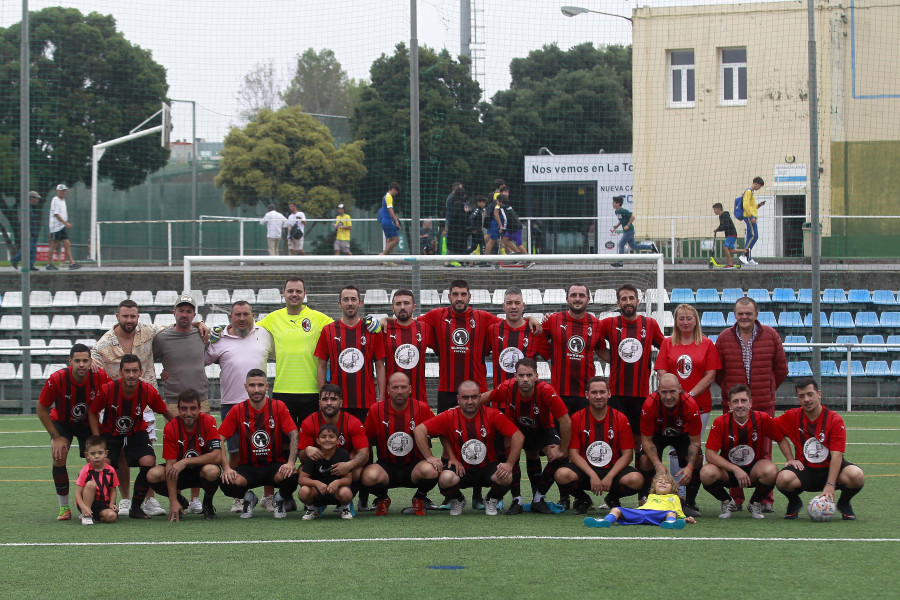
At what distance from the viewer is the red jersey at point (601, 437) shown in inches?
281

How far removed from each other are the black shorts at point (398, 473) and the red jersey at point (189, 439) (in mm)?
1144

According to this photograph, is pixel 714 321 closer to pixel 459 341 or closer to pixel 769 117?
pixel 769 117

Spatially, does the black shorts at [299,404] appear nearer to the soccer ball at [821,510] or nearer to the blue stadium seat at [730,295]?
the soccer ball at [821,510]

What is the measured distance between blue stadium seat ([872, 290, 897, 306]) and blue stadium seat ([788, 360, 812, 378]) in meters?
2.22

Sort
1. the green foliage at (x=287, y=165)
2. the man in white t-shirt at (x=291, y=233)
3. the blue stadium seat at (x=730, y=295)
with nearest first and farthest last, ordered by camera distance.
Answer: the blue stadium seat at (x=730, y=295) → the man in white t-shirt at (x=291, y=233) → the green foliage at (x=287, y=165)

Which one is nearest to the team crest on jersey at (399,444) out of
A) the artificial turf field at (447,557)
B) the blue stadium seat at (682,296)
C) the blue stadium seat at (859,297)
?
the artificial turf field at (447,557)

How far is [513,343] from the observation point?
7.85 metres

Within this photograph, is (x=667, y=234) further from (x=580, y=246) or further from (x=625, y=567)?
(x=625, y=567)

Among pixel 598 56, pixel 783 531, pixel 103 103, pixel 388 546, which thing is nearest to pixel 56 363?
pixel 103 103

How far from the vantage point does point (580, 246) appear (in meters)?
16.0

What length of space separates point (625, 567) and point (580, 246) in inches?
431

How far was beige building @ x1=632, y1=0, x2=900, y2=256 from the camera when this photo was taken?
62.3 ft

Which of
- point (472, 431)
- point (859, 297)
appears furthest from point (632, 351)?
point (859, 297)

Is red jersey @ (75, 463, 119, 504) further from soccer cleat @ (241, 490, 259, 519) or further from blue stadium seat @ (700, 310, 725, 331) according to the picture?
blue stadium seat @ (700, 310, 725, 331)
